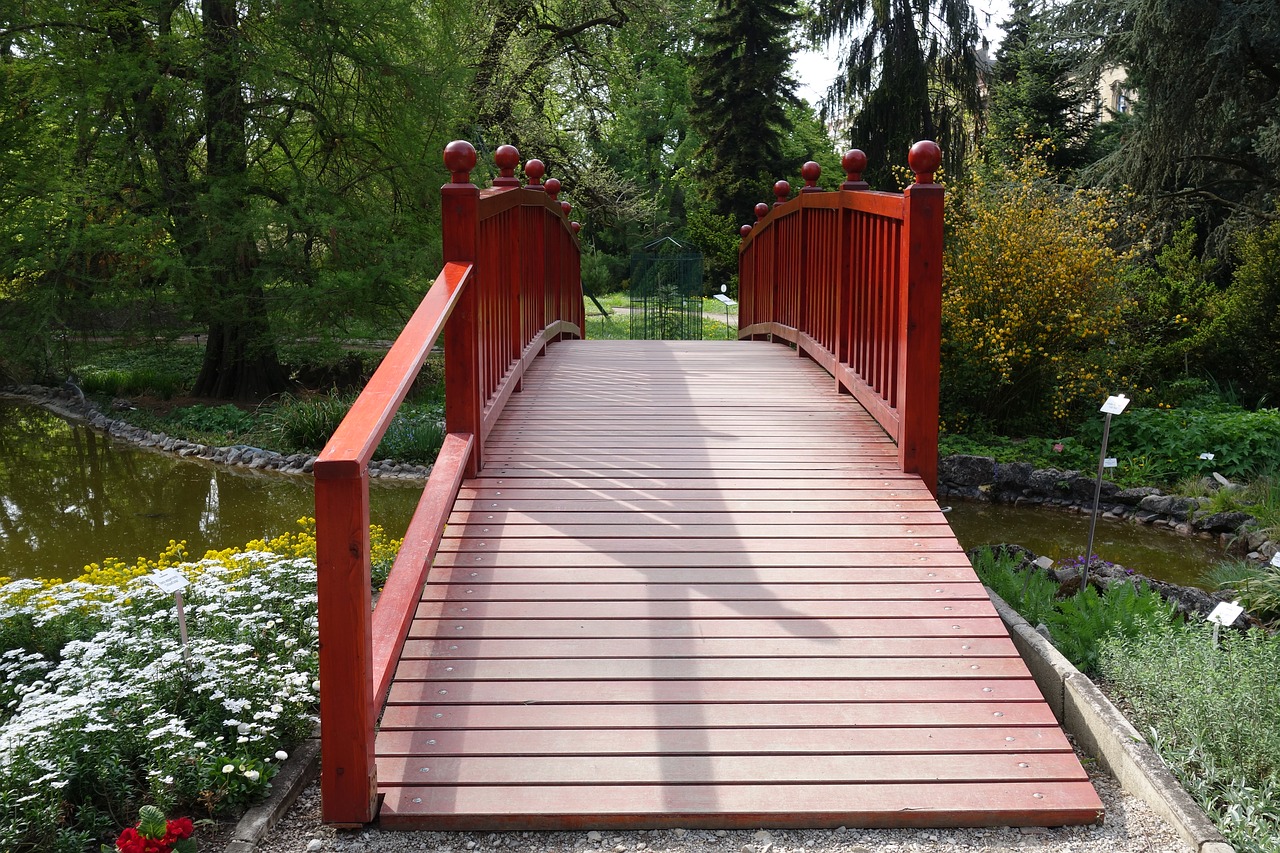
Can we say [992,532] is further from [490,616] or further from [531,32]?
[531,32]

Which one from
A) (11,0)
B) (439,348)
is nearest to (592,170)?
(439,348)

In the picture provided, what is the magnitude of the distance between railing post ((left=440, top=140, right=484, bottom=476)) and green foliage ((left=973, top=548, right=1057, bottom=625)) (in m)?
2.35

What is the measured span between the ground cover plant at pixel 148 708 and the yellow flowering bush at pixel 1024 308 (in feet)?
29.3

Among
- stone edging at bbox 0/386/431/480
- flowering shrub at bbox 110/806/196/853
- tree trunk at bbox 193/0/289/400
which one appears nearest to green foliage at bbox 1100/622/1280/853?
flowering shrub at bbox 110/806/196/853

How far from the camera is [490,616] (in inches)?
143

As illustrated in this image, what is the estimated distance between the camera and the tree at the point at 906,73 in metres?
18.2

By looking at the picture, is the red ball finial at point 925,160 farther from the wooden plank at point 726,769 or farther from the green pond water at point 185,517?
the green pond water at point 185,517

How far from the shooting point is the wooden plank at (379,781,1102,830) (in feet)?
9.30

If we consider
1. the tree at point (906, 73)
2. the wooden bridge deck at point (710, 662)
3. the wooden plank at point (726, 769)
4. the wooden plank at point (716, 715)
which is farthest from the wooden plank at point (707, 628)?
the tree at point (906, 73)

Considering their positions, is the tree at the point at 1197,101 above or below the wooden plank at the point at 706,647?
above

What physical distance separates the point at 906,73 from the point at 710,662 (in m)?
16.9

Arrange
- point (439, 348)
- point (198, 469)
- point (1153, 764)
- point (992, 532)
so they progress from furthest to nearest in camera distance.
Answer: point (439, 348) < point (198, 469) < point (992, 532) < point (1153, 764)

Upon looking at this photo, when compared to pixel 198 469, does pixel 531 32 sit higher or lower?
higher

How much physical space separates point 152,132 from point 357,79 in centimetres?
284
